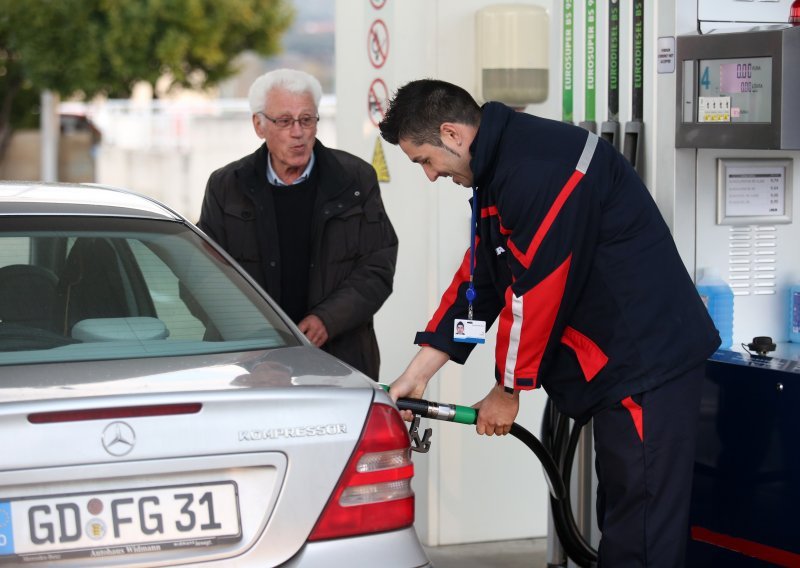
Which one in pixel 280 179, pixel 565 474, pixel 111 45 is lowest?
pixel 565 474

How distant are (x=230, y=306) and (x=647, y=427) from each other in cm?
114

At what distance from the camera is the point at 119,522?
2639mm

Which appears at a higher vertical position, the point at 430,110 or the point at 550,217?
the point at 430,110

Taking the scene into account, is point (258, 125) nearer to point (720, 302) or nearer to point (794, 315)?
point (720, 302)

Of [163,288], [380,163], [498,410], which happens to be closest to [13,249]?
[163,288]

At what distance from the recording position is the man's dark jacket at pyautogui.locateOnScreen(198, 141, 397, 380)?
4695 mm

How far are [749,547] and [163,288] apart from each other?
1.89 meters

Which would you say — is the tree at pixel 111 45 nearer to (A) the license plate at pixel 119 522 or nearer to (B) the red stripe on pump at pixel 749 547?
(B) the red stripe on pump at pixel 749 547

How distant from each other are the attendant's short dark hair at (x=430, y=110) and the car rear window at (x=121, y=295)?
603mm

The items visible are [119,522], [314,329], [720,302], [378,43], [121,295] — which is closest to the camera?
[119,522]

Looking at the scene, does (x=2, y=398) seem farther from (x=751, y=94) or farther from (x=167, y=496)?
(x=751, y=94)

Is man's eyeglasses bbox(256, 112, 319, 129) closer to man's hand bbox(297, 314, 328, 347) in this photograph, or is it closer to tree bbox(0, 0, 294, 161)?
man's hand bbox(297, 314, 328, 347)

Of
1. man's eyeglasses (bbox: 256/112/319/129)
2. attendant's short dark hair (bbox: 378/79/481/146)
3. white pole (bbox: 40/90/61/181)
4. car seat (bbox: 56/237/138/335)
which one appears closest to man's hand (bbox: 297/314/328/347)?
man's eyeglasses (bbox: 256/112/319/129)

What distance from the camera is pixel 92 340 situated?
126 inches
